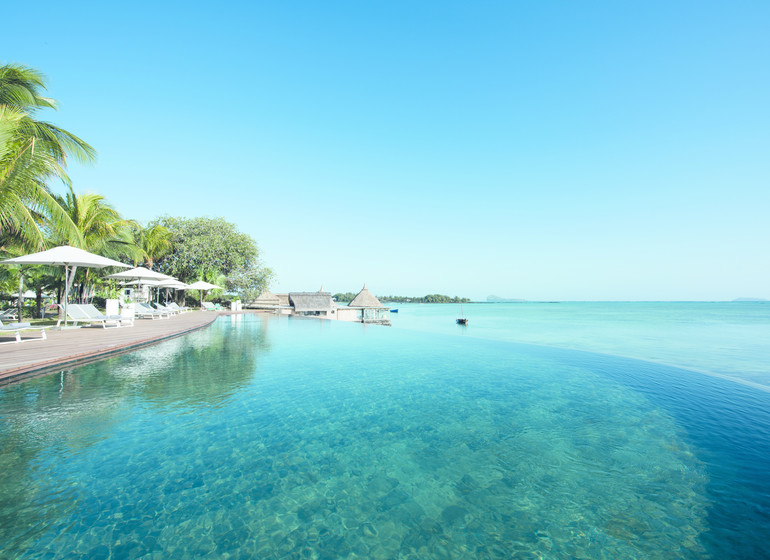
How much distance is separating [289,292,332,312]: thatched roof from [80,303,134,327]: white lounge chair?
Answer: 19.4 m

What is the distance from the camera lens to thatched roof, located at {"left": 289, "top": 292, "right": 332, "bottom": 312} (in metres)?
32.8

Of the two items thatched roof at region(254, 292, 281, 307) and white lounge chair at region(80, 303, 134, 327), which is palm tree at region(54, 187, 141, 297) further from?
thatched roof at region(254, 292, 281, 307)

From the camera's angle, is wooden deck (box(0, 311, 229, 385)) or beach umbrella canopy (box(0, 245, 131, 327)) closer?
wooden deck (box(0, 311, 229, 385))

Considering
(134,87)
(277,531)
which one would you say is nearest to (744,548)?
(277,531)

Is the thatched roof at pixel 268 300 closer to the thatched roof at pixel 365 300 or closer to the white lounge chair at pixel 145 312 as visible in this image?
the thatched roof at pixel 365 300

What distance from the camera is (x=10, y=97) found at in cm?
909

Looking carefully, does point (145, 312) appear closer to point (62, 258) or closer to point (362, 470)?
point (62, 258)

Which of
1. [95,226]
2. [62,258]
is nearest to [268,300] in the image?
[95,226]

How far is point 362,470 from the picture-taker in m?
4.03

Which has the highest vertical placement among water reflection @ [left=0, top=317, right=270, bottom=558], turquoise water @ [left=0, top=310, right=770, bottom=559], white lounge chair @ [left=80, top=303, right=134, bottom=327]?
white lounge chair @ [left=80, top=303, right=134, bottom=327]

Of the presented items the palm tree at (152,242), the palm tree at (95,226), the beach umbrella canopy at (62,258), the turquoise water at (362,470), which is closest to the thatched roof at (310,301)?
the palm tree at (152,242)

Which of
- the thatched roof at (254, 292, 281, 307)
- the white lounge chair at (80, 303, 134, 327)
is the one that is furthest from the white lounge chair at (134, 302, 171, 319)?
the thatched roof at (254, 292, 281, 307)

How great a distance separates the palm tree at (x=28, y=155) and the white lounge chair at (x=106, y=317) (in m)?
2.97

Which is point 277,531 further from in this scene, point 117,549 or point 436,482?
point 436,482
